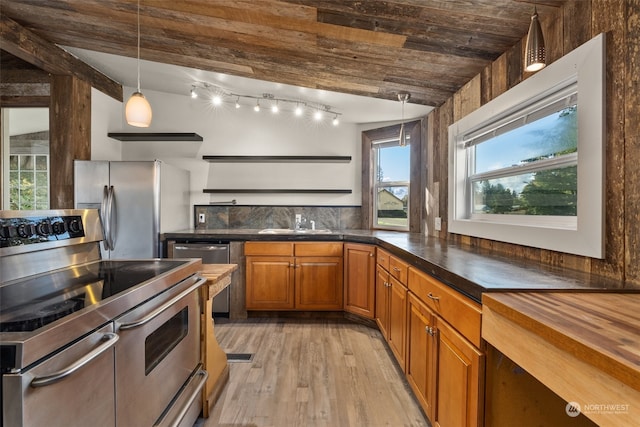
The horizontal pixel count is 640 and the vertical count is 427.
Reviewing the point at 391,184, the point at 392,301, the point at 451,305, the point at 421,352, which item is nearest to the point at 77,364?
the point at 451,305

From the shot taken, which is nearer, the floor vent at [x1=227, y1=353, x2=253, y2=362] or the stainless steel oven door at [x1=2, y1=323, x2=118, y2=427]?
the stainless steel oven door at [x1=2, y1=323, x2=118, y2=427]

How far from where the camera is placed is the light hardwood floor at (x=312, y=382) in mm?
1774

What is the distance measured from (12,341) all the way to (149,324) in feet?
1.73

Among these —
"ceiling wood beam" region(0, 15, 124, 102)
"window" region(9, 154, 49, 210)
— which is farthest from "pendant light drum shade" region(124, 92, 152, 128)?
"window" region(9, 154, 49, 210)

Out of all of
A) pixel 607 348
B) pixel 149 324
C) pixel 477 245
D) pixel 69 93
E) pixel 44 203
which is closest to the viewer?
pixel 607 348

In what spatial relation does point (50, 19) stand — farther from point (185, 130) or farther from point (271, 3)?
point (271, 3)

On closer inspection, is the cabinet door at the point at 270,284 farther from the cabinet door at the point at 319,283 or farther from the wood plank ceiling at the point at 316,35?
the wood plank ceiling at the point at 316,35

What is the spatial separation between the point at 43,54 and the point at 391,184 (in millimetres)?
3788

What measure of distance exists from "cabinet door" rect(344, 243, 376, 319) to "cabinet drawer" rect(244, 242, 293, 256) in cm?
63

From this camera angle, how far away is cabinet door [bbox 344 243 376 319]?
302 cm

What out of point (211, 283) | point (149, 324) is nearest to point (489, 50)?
point (211, 283)

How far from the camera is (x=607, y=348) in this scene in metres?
0.66

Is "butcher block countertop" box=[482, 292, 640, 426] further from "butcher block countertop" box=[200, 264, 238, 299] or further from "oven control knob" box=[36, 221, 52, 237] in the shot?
"oven control knob" box=[36, 221, 52, 237]

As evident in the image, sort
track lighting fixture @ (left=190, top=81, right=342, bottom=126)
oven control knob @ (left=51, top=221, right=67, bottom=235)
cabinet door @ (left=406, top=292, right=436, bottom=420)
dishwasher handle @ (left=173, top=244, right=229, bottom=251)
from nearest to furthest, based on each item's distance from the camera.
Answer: oven control knob @ (left=51, top=221, right=67, bottom=235)
cabinet door @ (left=406, top=292, right=436, bottom=420)
dishwasher handle @ (left=173, top=244, right=229, bottom=251)
track lighting fixture @ (left=190, top=81, right=342, bottom=126)
